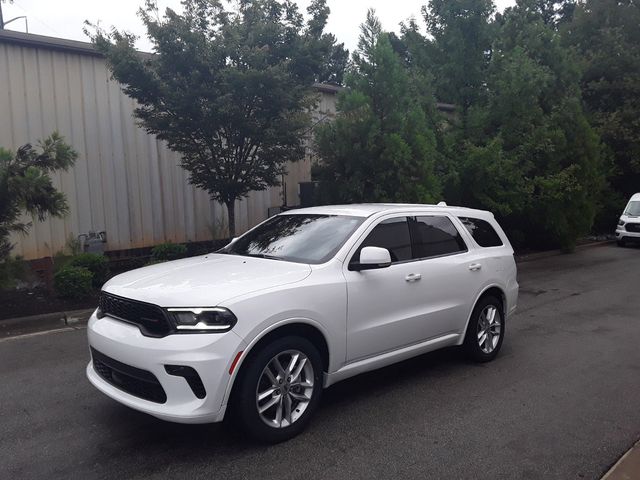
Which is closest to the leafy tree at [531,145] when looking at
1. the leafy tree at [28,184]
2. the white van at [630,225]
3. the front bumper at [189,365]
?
the white van at [630,225]

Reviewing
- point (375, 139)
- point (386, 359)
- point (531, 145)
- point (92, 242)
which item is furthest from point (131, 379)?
point (531, 145)

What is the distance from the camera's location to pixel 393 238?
5184 mm

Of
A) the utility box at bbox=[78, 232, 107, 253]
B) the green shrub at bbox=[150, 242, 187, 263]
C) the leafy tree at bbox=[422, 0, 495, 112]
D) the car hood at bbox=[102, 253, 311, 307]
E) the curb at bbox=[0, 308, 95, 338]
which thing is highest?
the leafy tree at bbox=[422, 0, 495, 112]

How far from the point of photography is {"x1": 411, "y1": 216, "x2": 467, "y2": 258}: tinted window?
17.7ft

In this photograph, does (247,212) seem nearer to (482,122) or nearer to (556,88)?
(482,122)

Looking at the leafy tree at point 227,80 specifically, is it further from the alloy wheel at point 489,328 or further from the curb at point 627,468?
the curb at point 627,468

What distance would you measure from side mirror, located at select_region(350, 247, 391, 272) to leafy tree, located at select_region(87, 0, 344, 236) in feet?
18.6

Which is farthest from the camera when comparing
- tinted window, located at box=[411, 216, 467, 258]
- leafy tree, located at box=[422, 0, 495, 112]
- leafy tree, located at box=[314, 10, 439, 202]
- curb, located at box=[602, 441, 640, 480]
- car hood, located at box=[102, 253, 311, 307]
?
leafy tree, located at box=[422, 0, 495, 112]

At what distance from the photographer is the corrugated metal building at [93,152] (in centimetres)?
1026

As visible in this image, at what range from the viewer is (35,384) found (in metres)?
5.38

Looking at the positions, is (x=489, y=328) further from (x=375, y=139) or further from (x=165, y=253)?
(x=165, y=253)

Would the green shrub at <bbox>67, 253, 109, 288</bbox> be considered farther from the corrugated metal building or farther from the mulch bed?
the corrugated metal building

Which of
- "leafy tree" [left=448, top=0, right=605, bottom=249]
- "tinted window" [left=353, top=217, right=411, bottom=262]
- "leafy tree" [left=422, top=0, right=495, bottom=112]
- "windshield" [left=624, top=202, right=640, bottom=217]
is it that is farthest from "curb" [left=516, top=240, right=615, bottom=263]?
"tinted window" [left=353, top=217, right=411, bottom=262]

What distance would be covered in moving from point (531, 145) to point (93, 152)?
997cm
